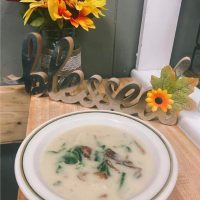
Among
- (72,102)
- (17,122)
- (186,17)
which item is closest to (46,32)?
(72,102)

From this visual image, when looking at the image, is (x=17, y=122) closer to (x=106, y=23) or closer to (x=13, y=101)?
(x=13, y=101)

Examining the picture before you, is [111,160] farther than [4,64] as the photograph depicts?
No

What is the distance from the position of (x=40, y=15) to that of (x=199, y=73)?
1.54 feet

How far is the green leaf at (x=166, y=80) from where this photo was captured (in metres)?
0.63

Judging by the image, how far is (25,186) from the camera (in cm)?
41

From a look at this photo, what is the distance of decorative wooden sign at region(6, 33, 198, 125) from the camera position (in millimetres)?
625

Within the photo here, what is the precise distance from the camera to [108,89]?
0.66 meters

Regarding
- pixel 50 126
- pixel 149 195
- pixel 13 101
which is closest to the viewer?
pixel 149 195

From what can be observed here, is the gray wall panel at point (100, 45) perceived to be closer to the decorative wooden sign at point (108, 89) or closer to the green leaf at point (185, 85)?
the decorative wooden sign at point (108, 89)

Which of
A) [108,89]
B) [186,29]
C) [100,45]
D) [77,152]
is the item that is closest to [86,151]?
[77,152]

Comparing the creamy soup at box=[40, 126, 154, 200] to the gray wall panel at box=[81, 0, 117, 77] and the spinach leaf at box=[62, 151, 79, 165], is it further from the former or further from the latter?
the gray wall panel at box=[81, 0, 117, 77]

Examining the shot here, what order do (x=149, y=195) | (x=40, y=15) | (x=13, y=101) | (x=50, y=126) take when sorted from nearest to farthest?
(x=149, y=195)
(x=50, y=126)
(x=40, y=15)
(x=13, y=101)

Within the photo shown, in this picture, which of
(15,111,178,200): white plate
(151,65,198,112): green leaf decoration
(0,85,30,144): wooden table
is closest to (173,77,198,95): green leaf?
(151,65,198,112): green leaf decoration

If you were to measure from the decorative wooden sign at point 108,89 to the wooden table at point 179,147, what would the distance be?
0.06 feet
